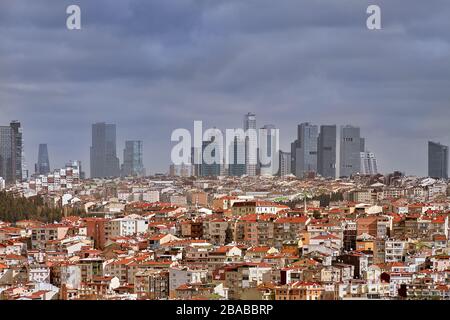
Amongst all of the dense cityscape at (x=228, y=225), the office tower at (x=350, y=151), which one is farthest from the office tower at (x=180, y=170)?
the office tower at (x=350, y=151)

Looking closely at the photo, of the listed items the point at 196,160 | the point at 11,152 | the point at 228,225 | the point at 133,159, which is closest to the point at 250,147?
the point at 196,160

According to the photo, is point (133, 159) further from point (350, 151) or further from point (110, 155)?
point (350, 151)

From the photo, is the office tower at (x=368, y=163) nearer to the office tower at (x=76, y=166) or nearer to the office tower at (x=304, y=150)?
the office tower at (x=304, y=150)

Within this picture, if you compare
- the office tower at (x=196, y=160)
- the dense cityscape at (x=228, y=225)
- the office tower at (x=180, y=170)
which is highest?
the office tower at (x=196, y=160)

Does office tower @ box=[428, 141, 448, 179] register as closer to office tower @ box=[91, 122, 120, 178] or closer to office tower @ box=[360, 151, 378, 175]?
office tower @ box=[360, 151, 378, 175]

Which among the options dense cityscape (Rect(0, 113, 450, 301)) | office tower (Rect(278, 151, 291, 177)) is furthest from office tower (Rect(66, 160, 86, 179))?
office tower (Rect(278, 151, 291, 177))
